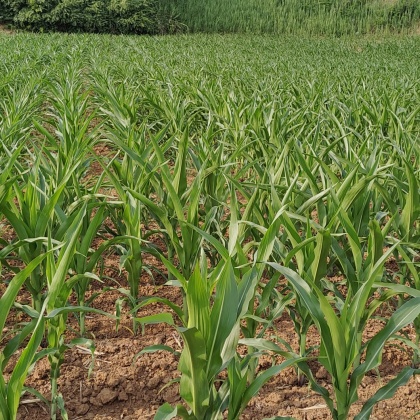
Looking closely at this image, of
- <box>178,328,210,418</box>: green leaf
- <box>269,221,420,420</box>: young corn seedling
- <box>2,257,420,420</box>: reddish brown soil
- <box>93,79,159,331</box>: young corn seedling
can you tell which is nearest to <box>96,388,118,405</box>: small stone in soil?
<box>2,257,420,420</box>: reddish brown soil

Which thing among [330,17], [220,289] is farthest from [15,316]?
[330,17]

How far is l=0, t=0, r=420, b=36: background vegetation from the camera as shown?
2305 cm

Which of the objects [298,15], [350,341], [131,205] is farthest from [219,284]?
[298,15]

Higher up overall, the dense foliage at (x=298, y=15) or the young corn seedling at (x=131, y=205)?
the dense foliage at (x=298, y=15)

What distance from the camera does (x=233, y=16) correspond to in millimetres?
24625

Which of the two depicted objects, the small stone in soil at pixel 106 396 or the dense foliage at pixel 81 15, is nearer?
the small stone in soil at pixel 106 396

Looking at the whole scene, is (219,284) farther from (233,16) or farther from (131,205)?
(233,16)

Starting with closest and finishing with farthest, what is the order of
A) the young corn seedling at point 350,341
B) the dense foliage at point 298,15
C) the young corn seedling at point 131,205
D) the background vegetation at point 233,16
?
the young corn seedling at point 350,341, the young corn seedling at point 131,205, the background vegetation at point 233,16, the dense foliage at point 298,15

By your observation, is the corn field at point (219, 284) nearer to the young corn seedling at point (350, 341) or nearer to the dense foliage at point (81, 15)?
the young corn seedling at point (350, 341)

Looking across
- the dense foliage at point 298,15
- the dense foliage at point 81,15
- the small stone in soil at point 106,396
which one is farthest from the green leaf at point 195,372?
the dense foliage at point 81,15

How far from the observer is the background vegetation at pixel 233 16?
23.0 metres

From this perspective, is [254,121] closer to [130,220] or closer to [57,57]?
[130,220]

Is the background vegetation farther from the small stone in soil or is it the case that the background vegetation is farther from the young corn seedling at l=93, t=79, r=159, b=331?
the small stone in soil

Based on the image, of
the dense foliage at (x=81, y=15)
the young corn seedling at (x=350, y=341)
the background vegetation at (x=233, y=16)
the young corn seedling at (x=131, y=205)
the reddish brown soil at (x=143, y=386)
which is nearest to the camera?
the young corn seedling at (x=350, y=341)
